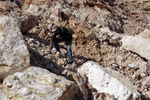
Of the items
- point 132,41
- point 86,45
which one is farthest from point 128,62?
point 86,45

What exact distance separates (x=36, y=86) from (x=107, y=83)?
2.28 metres

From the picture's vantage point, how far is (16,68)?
3.53m

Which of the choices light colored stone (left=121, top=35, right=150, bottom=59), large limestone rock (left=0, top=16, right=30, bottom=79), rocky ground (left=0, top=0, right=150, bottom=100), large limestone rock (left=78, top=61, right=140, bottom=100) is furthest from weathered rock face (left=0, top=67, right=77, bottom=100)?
light colored stone (left=121, top=35, right=150, bottom=59)

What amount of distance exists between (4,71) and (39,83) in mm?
725

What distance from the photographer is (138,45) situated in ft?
24.6

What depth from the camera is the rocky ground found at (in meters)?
4.43

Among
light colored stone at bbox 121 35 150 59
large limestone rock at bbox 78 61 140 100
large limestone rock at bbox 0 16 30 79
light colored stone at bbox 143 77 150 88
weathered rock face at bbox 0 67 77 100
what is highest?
large limestone rock at bbox 0 16 30 79

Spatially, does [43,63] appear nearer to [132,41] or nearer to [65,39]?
[65,39]

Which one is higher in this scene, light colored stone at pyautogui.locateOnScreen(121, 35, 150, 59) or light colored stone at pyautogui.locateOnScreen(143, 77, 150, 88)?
light colored stone at pyautogui.locateOnScreen(121, 35, 150, 59)

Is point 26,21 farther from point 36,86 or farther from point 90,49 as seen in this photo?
point 36,86

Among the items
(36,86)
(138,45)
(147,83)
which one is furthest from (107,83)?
(138,45)

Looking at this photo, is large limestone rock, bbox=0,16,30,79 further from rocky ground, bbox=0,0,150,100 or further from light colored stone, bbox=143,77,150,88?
light colored stone, bbox=143,77,150,88

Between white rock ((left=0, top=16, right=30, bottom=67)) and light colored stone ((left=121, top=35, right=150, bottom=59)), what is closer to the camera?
white rock ((left=0, top=16, right=30, bottom=67))

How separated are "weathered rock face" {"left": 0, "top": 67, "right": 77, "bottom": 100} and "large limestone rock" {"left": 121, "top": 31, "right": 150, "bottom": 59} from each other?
4668mm
